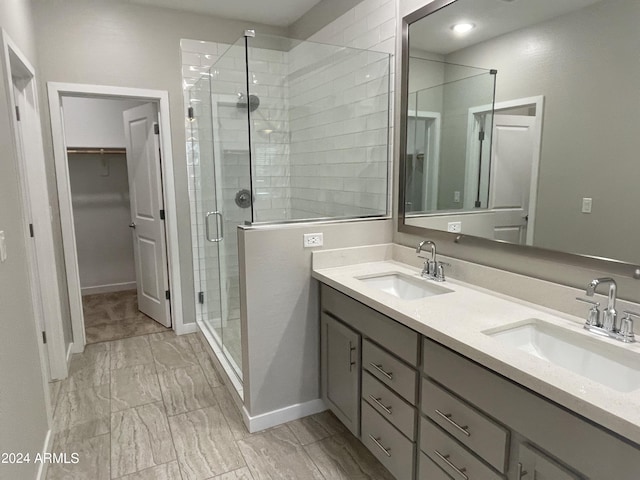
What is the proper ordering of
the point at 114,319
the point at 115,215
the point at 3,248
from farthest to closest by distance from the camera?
the point at 115,215 → the point at 114,319 → the point at 3,248

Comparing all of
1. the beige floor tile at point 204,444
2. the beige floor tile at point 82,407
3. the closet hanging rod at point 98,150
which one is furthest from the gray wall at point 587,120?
the closet hanging rod at point 98,150

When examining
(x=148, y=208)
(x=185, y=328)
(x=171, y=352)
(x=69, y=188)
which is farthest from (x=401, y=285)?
(x=69, y=188)

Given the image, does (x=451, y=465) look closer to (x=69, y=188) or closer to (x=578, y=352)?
(x=578, y=352)

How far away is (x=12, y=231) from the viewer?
1775 millimetres

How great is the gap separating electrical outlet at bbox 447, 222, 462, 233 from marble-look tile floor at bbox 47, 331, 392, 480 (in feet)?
4.17

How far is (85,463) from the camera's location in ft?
6.70

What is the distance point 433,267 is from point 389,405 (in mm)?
747

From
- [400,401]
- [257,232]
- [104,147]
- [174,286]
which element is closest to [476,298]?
[400,401]

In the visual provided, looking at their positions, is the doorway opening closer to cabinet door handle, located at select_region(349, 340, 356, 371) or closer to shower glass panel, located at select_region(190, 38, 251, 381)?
shower glass panel, located at select_region(190, 38, 251, 381)

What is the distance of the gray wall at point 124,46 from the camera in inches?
117

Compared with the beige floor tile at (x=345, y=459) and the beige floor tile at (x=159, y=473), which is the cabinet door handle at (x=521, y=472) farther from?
the beige floor tile at (x=159, y=473)

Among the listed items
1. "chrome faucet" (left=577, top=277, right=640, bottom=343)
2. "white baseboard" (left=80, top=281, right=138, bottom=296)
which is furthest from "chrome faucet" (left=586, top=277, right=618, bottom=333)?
"white baseboard" (left=80, top=281, right=138, bottom=296)

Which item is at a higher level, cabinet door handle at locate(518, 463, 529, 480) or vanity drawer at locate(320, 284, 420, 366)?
vanity drawer at locate(320, 284, 420, 366)

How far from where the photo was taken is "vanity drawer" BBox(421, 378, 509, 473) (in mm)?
1244
